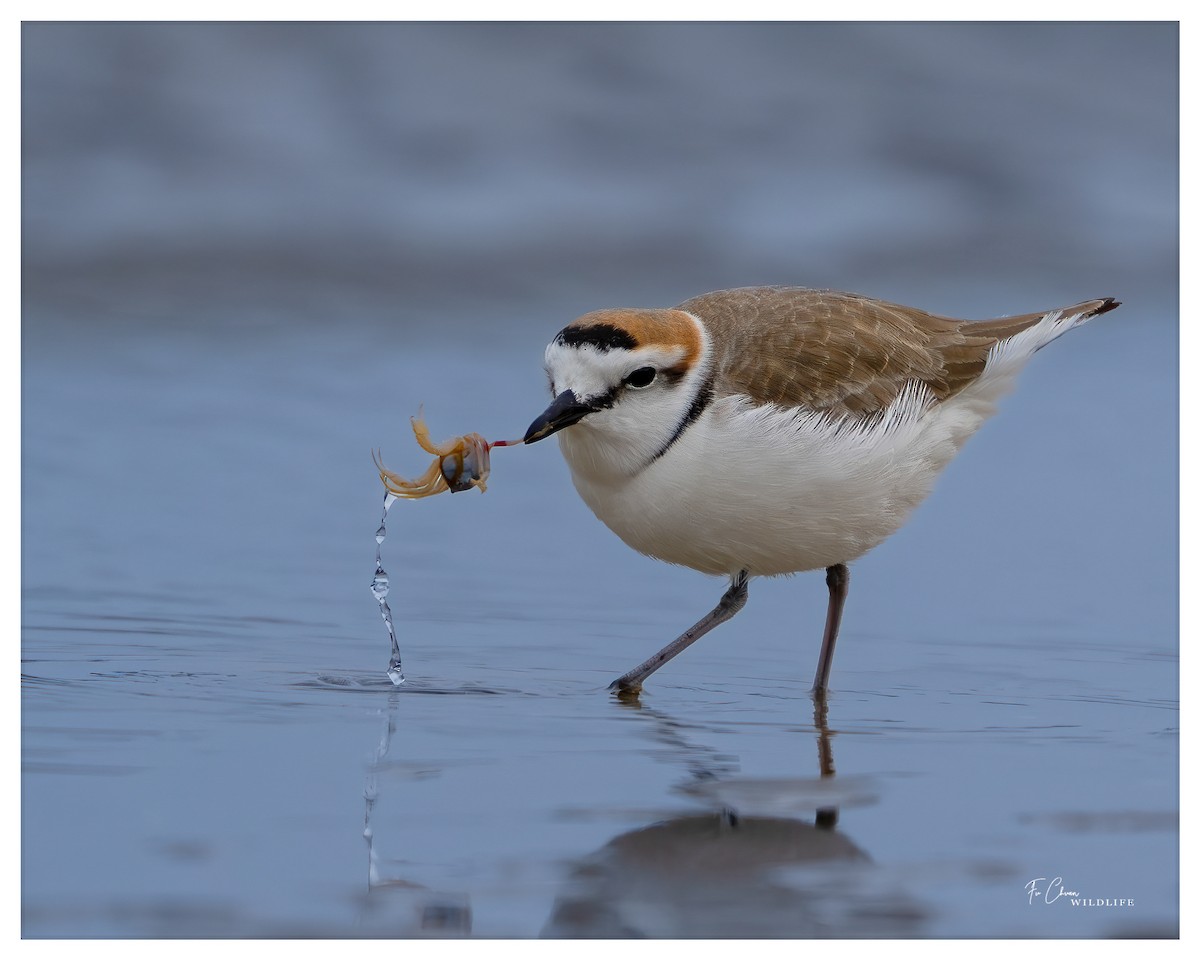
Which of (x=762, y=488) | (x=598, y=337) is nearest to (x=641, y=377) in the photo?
(x=598, y=337)

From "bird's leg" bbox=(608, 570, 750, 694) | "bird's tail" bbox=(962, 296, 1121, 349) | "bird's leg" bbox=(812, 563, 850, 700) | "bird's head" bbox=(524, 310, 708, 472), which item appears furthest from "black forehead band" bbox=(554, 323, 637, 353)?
"bird's tail" bbox=(962, 296, 1121, 349)

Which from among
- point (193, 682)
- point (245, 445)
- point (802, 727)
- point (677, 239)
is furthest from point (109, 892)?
point (677, 239)

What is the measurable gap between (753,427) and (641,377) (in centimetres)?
38

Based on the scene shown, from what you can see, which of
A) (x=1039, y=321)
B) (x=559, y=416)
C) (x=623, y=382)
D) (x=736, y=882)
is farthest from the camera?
(x=1039, y=321)

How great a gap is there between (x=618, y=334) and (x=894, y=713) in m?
1.44

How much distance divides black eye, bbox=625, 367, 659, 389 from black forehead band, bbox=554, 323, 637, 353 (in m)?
0.10

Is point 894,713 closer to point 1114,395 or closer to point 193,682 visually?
point 193,682

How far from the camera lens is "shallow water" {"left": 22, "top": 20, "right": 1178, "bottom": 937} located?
11.8 ft

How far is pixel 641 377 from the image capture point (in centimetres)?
516

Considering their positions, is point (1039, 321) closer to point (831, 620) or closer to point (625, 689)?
point (831, 620)

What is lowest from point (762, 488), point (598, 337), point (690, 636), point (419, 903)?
point (419, 903)

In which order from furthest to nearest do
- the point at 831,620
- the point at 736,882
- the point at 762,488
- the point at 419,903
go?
1. the point at 831,620
2. the point at 762,488
3. the point at 736,882
4. the point at 419,903

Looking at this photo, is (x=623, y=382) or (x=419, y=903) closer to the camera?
(x=419, y=903)

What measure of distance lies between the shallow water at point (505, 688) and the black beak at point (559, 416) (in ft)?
2.70
